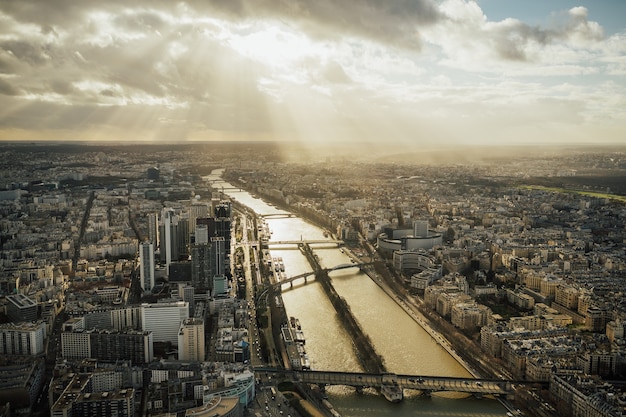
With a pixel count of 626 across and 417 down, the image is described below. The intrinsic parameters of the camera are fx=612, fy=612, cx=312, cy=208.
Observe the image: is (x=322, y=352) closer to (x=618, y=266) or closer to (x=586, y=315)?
(x=586, y=315)

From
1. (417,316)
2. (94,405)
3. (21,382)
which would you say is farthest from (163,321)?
(417,316)

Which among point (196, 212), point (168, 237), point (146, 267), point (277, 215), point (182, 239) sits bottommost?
point (277, 215)

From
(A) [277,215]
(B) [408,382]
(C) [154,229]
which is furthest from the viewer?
(A) [277,215]

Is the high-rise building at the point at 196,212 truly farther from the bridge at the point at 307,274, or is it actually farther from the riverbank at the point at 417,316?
the riverbank at the point at 417,316

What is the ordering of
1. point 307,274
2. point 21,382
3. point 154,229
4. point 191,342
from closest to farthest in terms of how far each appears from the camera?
point 21,382 < point 191,342 < point 307,274 < point 154,229

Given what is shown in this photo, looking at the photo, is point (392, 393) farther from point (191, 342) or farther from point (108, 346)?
point (108, 346)

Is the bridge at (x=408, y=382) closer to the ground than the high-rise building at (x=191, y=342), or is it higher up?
closer to the ground

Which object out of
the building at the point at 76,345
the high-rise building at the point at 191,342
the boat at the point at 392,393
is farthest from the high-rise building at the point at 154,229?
the boat at the point at 392,393
